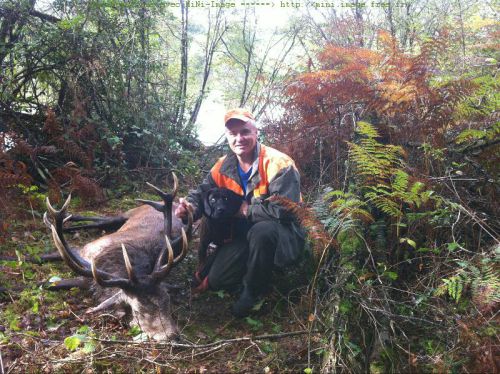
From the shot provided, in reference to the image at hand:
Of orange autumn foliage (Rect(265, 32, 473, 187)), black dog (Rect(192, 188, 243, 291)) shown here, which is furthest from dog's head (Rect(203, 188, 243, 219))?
orange autumn foliage (Rect(265, 32, 473, 187))

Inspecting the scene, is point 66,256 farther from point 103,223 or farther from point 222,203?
point 103,223

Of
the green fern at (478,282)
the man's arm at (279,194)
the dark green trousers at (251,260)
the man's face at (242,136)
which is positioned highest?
the man's face at (242,136)

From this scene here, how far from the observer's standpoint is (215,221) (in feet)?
14.7

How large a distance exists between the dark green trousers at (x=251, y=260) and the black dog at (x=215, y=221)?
5.4 inches

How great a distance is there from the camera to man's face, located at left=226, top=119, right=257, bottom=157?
4320 mm

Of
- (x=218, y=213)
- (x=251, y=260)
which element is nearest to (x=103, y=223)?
(x=218, y=213)

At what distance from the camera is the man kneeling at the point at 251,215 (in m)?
3.96

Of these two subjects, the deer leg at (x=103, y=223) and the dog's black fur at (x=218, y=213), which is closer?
the dog's black fur at (x=218, y=213)

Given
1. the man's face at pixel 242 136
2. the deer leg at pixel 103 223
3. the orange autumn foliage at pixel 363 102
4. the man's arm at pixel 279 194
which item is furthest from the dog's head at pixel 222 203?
the deer leg at pixel 103 223

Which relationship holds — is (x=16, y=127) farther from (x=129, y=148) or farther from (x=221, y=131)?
(x=221, y=131)

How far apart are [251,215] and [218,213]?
1.18 feet

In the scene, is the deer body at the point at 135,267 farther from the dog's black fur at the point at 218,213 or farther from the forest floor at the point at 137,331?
the dog's black fur at the point at 218,213

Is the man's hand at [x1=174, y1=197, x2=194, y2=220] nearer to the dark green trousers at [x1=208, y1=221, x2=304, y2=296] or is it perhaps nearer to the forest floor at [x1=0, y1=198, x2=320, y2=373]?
the dark green trousers at [x1=208, y1=221, x2=304, y2=296]

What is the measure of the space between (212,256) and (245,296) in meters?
0.76
